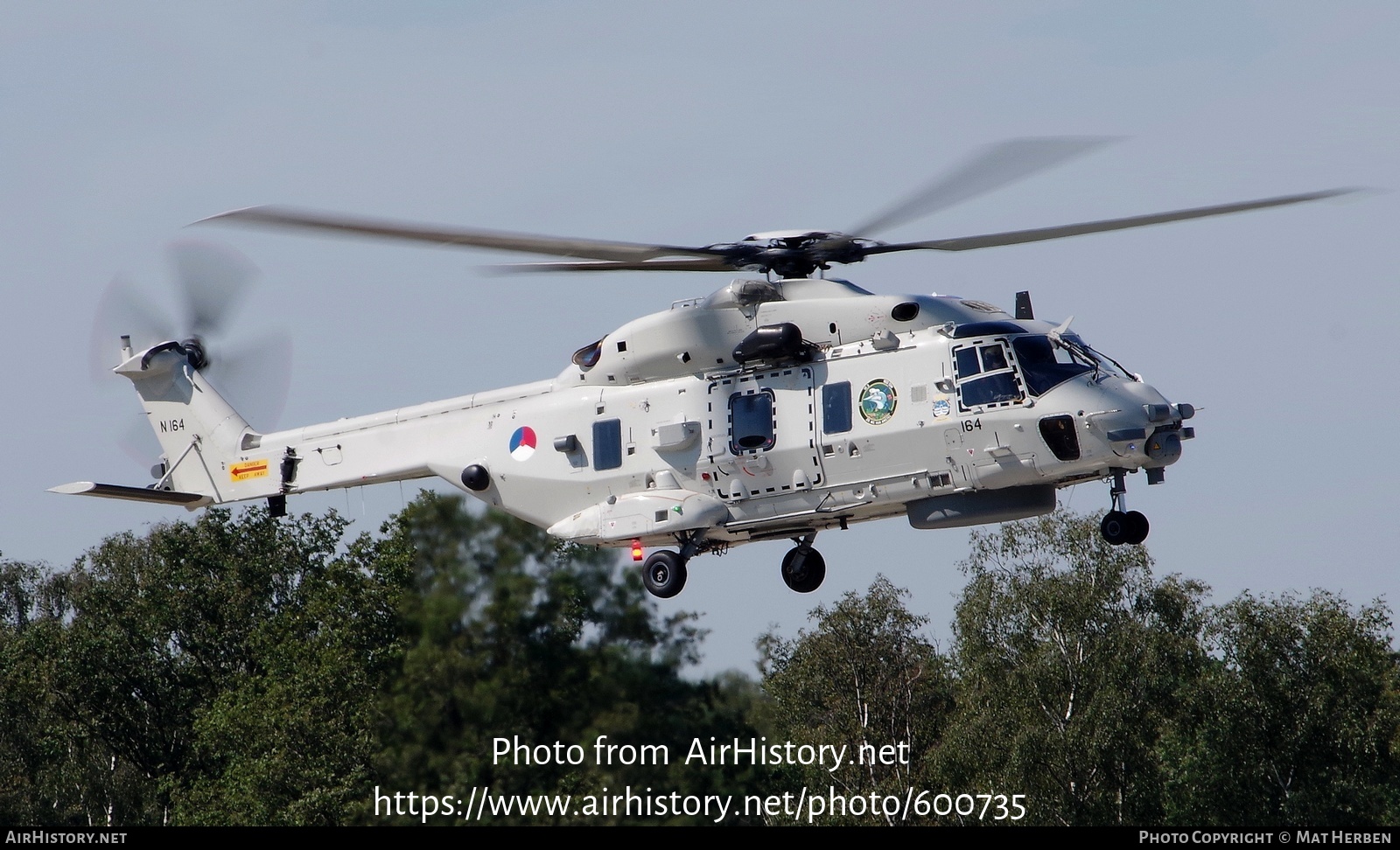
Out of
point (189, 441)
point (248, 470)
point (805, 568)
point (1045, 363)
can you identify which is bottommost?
point (805, 568)

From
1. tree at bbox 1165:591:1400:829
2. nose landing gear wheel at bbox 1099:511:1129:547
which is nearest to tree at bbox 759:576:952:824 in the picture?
tree at bbox 1165:591:1400:829

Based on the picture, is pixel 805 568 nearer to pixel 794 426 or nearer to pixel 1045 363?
pixel 794 426

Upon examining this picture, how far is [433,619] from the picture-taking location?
64.7 feet

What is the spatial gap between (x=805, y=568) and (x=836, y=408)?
8.38ft

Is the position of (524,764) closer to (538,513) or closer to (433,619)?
(433,619)

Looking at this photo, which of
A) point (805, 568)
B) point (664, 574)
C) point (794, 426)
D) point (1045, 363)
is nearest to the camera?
point (1045, 363)

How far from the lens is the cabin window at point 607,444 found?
885 inches

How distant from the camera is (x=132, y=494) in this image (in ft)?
82.3

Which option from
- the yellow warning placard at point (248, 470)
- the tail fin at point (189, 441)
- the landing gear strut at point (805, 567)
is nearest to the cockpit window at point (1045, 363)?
the landing gear strut at point (805, 567)

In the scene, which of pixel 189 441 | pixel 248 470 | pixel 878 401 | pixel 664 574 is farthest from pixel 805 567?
pixel 189 441

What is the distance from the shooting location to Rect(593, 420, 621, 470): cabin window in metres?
22.5

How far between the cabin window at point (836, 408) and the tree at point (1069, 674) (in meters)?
13.8

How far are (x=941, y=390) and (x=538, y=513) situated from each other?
563 cm

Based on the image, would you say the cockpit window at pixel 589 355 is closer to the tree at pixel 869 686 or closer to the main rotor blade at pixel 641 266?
the main rotor blade at pixel 641 266
